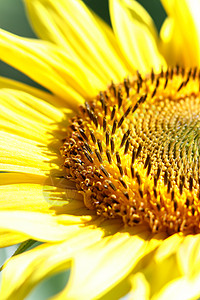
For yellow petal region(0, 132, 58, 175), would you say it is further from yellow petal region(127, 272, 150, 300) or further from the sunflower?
yellow petal region(127, 272, 150, 300)

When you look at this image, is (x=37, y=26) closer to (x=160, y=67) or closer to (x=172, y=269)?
(x=160, y=67)

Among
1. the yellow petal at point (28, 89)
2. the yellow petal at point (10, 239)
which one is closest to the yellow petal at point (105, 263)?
the yellow petal at point (10, 239)

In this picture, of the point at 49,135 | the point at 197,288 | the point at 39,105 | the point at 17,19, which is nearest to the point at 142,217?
the point at 197,288

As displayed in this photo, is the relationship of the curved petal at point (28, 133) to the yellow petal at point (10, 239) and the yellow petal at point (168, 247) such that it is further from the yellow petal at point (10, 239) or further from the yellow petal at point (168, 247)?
the yellow petal at point (168, 247)

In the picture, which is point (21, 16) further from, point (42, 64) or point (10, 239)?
point (10, 239)

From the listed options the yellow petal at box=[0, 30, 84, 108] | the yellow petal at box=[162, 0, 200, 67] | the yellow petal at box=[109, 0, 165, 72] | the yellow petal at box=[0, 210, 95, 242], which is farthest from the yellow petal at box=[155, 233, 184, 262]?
the yellow petal at box=[162, 0, 200, 67]

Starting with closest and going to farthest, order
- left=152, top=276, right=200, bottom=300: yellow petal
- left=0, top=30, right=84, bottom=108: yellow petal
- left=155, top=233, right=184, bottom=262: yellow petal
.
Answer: left=152, top=276, right=200, bottom=300: yellow petal → left=155, top=233, right=184, bottom=262: yellow petal → left=0, top=30, right=84, bottom=108: yellow petal
